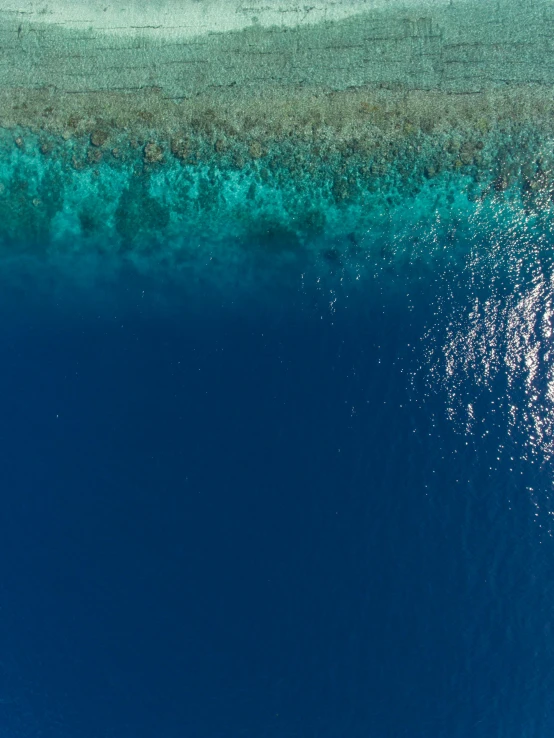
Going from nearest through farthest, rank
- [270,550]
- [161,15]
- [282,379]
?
1. [270,550]
2. [282,379]
3. [161,15]

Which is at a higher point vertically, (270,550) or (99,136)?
(99,136)

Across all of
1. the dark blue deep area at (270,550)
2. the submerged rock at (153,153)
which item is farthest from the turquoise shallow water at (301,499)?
the submerged rock at (153,153)

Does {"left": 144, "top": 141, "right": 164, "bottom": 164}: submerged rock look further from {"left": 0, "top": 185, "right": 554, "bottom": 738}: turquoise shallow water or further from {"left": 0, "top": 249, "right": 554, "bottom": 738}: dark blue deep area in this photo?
{"left": 0, "top": 249, "right": 554, "bottom": 738}: dark blue deep area

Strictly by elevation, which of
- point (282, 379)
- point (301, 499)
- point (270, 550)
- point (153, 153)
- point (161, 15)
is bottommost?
point (270, 550)

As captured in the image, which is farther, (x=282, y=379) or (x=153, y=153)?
(x=153, y=153)

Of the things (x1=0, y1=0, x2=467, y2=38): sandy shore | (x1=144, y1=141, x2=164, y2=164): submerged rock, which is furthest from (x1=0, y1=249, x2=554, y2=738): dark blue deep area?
(x1=0, y1=0, x2=467, y2=38): sandy shore

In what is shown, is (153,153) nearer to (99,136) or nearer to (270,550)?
(99,136)

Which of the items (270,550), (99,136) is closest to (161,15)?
(99,136)
